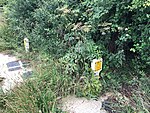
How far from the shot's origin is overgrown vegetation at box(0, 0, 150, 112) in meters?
2.75

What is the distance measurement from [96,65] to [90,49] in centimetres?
21

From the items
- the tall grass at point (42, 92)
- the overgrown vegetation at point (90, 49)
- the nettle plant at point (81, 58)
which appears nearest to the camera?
the tall grass at point (42, 92)

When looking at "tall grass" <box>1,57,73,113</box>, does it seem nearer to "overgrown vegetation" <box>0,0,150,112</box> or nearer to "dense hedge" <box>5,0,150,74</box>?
"overgrown vegetation" <box>0,0,150,112</box>

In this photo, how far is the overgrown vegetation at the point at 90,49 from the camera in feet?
9.01

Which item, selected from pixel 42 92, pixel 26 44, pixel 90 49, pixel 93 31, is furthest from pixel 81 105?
pixel 26 44

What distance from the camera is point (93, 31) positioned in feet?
9.86

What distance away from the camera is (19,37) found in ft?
14.0

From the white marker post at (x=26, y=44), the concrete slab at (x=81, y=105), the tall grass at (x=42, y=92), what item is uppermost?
the white marker post at (x=26, y=44)

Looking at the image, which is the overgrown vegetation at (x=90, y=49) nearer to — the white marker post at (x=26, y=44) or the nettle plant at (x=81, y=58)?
the nettle plant at (x=81, y=58)

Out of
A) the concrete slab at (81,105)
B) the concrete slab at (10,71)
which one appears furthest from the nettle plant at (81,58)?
the concrete slab at (10,71)

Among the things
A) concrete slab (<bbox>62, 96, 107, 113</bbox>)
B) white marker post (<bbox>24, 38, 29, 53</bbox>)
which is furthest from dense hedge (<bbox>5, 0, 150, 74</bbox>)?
concrete slab (<bbox>62, 96, 107, 113</bbox>)

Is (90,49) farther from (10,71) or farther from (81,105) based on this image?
(10,71)

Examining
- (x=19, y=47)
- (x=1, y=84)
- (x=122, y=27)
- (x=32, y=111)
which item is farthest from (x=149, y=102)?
(x=19, y=47)

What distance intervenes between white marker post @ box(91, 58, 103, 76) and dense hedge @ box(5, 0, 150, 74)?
0.22 feet
